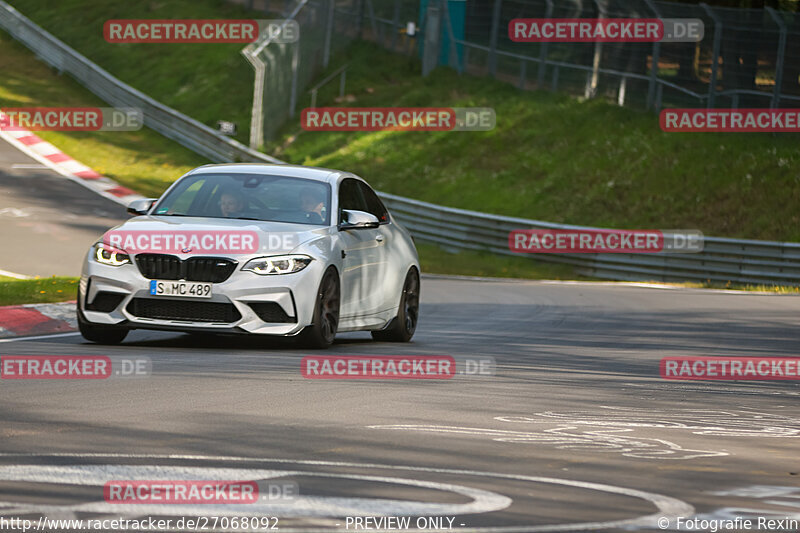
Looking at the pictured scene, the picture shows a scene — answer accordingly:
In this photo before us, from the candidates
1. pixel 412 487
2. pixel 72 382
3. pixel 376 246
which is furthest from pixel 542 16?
pixel 412 487

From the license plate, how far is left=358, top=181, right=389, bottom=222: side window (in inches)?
105

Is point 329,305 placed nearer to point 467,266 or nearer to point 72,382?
point 72,382

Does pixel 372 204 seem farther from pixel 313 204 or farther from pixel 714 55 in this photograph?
pixel 714 55

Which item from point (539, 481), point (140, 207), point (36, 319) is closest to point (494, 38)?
point (36, 319)

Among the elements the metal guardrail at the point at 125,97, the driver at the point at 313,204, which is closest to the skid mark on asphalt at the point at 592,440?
the driver at the point at 313,204

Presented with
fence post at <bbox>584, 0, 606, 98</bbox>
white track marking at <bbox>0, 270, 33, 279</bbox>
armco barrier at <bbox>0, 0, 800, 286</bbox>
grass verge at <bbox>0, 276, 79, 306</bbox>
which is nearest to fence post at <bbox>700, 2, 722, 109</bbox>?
fence post at <bbox>584, 0, 606, 98</bbox>

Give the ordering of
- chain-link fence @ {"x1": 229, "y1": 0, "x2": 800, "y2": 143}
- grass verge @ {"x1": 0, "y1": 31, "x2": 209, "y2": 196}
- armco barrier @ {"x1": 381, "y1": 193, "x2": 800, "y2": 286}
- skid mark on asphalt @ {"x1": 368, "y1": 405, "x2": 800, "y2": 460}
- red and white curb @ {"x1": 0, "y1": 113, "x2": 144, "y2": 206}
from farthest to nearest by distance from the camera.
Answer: grass verge @ {"x1": 0, "y1": 31, "x2": 209, "y2": 196}, red and white curb @ {"x1": 0, "y1": 113, "x2": 144, "y2": 206}, chain-link fence @ {"x1": 229, "y1": 0, "x2": 800, "y2": 143}, armco barrier @ {"x1": 381, "y1": 193, "x2": 800, "y2": 286}, skid mark on asphalt @ {"x1": 368, "y1": 405, "x2": 800, "y2": 460}

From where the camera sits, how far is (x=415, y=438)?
23.9 ft

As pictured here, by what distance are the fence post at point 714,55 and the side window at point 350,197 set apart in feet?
65.0

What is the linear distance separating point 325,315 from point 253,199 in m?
1.32

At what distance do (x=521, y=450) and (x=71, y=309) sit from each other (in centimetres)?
779

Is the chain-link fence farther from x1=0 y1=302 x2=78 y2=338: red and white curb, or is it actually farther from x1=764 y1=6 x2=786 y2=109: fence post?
x1=0 y1=302 x2=78 y2=338: red and white curb

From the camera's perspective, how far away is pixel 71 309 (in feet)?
45.2

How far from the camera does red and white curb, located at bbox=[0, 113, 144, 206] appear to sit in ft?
105
